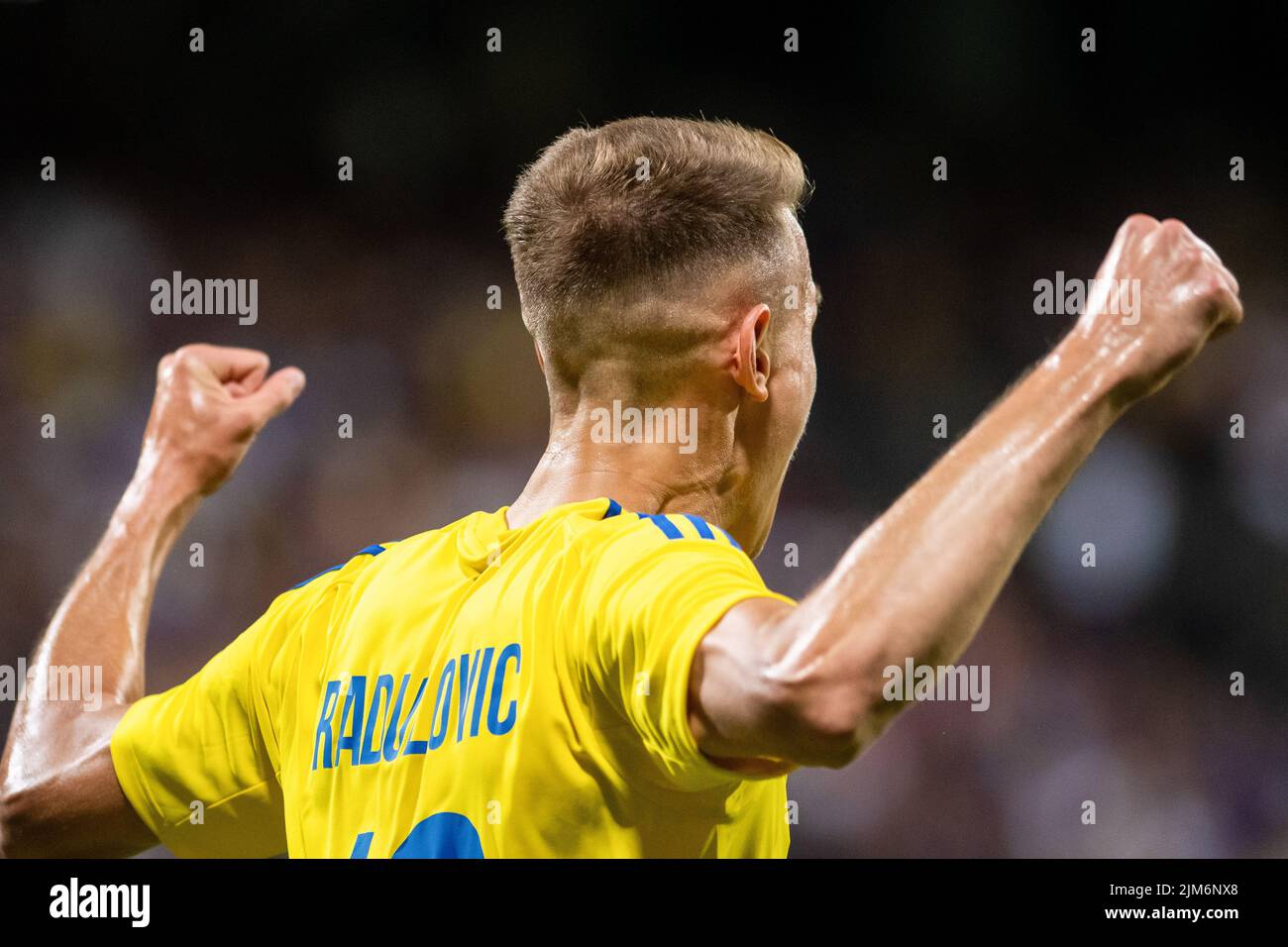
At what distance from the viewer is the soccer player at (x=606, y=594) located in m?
1.44

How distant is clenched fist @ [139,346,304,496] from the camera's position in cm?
262

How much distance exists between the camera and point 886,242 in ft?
20.4

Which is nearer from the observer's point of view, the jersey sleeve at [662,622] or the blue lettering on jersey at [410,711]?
the jersey sleeve at [662,622]

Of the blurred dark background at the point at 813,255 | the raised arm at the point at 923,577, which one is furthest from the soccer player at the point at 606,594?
the blurred dark background at the point at 813,255

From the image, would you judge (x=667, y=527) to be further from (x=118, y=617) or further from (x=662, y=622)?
(x=118, y=617)

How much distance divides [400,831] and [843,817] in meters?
3.96

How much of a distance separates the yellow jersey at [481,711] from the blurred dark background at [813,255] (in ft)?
11.7

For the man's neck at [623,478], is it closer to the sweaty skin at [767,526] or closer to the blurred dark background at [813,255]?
the sweaty skin at [767,526]

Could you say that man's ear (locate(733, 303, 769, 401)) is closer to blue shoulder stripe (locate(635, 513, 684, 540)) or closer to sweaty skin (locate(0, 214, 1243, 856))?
sweaty skin (locate(0, 214, 1243, 856))

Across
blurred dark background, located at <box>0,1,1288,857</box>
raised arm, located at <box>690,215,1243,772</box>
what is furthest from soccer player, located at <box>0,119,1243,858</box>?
blurred dark background, located at <box>0,1,1288,857</box>

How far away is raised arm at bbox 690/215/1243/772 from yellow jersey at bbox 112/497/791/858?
70 mm

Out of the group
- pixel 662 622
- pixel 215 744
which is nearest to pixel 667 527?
pixel 662 622

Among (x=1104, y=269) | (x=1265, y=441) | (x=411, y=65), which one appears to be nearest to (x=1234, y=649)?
(x=1265, y=441)

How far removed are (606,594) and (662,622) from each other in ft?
0.49
